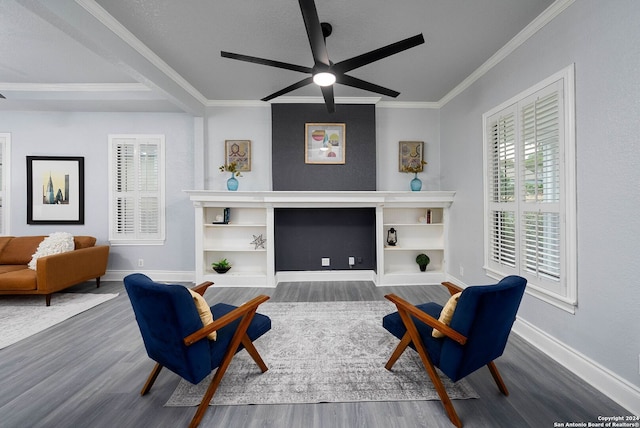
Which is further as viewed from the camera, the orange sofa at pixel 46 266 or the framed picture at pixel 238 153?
the framed picture at pixel 238 153

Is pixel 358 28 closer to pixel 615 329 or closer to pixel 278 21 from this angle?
pixel 278 21

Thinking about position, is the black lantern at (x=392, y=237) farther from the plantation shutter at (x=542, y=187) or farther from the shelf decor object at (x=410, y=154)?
the plantation shutter at (x=542, y=187)

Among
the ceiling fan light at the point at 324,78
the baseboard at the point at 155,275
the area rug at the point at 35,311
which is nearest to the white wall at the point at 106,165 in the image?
the baseboard at the point at 155,275

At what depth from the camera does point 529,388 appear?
173 cm

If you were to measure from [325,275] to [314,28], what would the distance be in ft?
11.0

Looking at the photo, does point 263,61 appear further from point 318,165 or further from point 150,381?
point 150,381

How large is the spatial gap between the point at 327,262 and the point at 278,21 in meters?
3.20

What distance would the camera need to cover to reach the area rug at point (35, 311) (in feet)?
8.21

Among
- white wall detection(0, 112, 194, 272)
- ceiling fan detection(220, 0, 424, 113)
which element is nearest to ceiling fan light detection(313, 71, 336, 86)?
ceiling fan detection(220, 0, 424, 113)

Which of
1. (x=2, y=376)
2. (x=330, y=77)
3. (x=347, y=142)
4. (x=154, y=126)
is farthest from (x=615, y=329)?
(x=154, y=126)

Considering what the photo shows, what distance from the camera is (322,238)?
4.16 meters

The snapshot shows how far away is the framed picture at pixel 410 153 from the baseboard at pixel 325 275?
6.13 feet

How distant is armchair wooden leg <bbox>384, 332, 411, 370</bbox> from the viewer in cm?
173

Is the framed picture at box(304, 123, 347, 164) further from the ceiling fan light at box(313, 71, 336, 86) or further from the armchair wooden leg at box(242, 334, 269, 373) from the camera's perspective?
the armchair wooden leg at box(242, 334, 269, 373)
